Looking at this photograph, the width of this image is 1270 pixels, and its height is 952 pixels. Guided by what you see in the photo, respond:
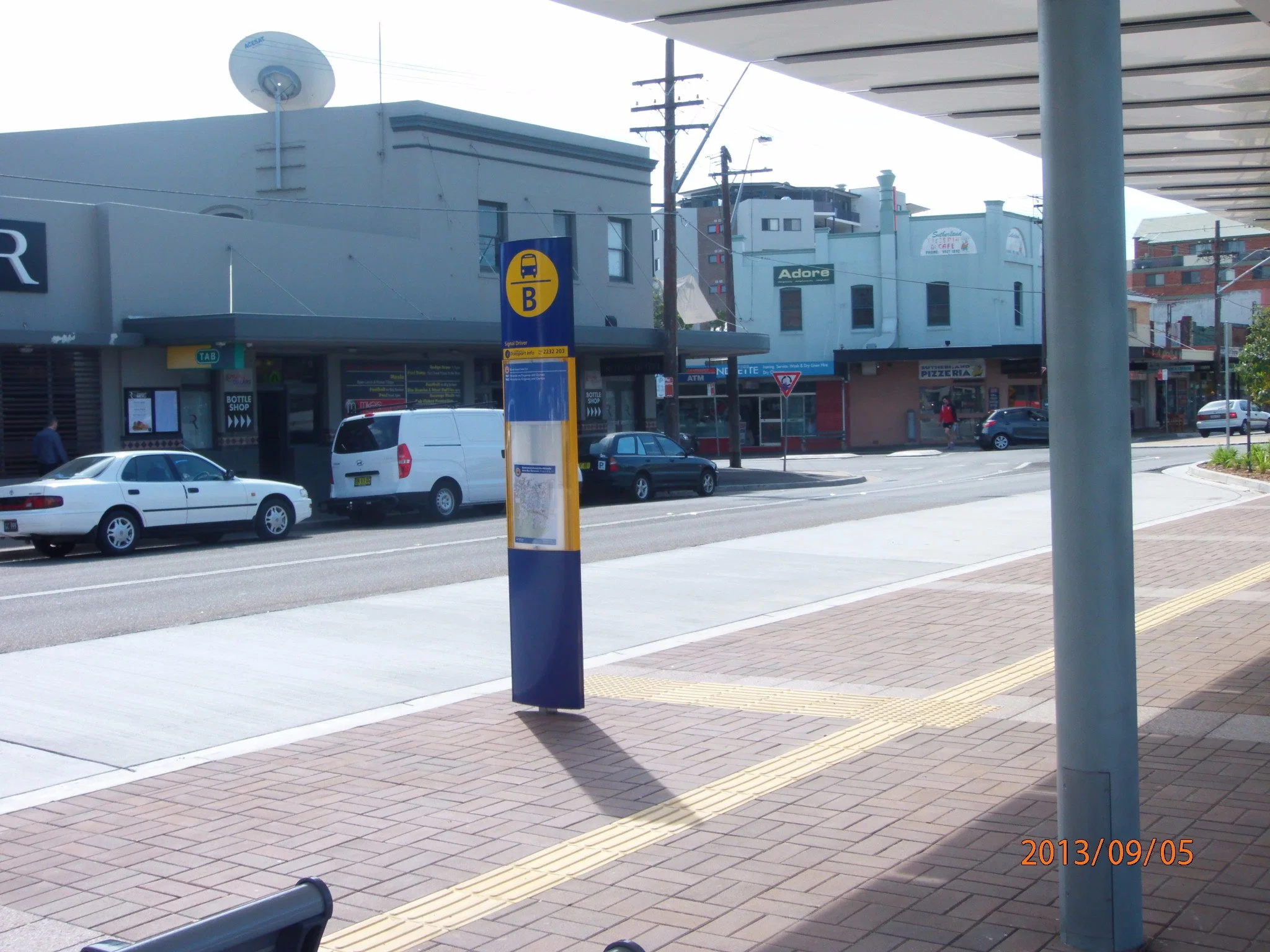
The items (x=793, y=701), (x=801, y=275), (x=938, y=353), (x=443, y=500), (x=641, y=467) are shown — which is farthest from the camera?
(x=801, y=275)

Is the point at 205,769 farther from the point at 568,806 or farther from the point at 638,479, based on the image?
the point at 638,479

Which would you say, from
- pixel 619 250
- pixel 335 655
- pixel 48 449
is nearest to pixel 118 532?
pixel 48 449

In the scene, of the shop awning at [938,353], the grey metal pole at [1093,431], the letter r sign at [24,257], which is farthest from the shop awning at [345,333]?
the shop awning at [938,353]

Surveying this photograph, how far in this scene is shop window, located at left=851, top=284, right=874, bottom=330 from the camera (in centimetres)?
5650

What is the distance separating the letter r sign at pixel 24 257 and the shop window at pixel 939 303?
131ft

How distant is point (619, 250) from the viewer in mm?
35875

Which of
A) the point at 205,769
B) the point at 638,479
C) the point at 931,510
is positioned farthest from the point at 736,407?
the point at 205,769

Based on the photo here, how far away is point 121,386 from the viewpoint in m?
24.2

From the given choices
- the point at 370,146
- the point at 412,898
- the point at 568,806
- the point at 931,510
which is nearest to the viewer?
the point at 412,898

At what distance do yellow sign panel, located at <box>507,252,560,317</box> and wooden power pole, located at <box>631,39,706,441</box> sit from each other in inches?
1015

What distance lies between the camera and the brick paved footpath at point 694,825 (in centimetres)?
459

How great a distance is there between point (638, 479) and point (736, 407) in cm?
1179

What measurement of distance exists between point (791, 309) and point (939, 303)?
635cm

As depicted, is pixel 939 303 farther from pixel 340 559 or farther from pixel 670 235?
pixel 340 559
